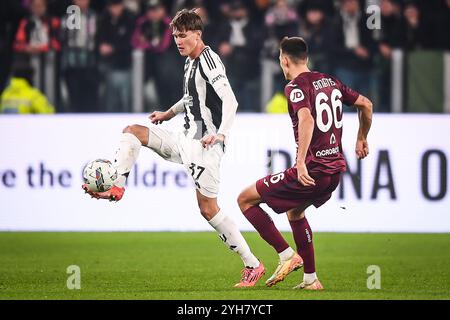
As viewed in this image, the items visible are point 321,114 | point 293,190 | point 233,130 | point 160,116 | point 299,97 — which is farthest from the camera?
→ point 233,130

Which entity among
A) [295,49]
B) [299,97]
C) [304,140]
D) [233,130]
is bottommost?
[304,140]

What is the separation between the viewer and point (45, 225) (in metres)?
13.7

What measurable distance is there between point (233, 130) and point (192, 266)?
328 cm

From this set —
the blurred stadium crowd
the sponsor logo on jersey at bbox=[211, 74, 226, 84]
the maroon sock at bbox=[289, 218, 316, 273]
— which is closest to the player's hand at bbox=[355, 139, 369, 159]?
the maroon sock at bbox=[289, 218, 316, 273]

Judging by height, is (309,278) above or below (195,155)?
below

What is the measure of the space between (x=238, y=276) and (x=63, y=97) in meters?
6.40

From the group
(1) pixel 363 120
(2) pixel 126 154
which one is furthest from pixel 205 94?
(1) pixel 363 120

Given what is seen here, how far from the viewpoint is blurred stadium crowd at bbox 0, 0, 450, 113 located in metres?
15.5

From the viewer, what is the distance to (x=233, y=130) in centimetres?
1364

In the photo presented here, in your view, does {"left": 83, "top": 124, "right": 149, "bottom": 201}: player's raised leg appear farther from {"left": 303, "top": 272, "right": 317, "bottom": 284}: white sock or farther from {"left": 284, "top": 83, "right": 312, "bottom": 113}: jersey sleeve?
{"left": 303, "top": 272, "right": 317, "bottom": 284}: white sock

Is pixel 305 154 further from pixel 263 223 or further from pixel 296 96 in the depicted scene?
pixel 263 223

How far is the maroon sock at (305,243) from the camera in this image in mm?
8727
